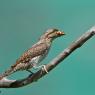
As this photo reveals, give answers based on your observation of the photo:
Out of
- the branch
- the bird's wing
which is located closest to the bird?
the bird's wing

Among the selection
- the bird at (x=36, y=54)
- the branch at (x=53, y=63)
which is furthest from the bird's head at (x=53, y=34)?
the branch at (x=53, y=63)

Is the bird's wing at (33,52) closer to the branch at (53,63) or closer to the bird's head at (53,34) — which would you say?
the bird's head at (53,34)

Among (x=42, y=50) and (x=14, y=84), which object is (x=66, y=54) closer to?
(x=14, y=84)

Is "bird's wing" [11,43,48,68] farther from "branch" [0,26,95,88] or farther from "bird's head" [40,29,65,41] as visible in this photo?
"branch" [0,26,95,88]

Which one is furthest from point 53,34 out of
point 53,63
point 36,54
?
point 53,63

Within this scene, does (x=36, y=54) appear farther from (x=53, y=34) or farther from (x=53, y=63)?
(x=53, y=63)

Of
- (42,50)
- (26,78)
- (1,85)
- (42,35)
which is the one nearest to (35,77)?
(26,78)
